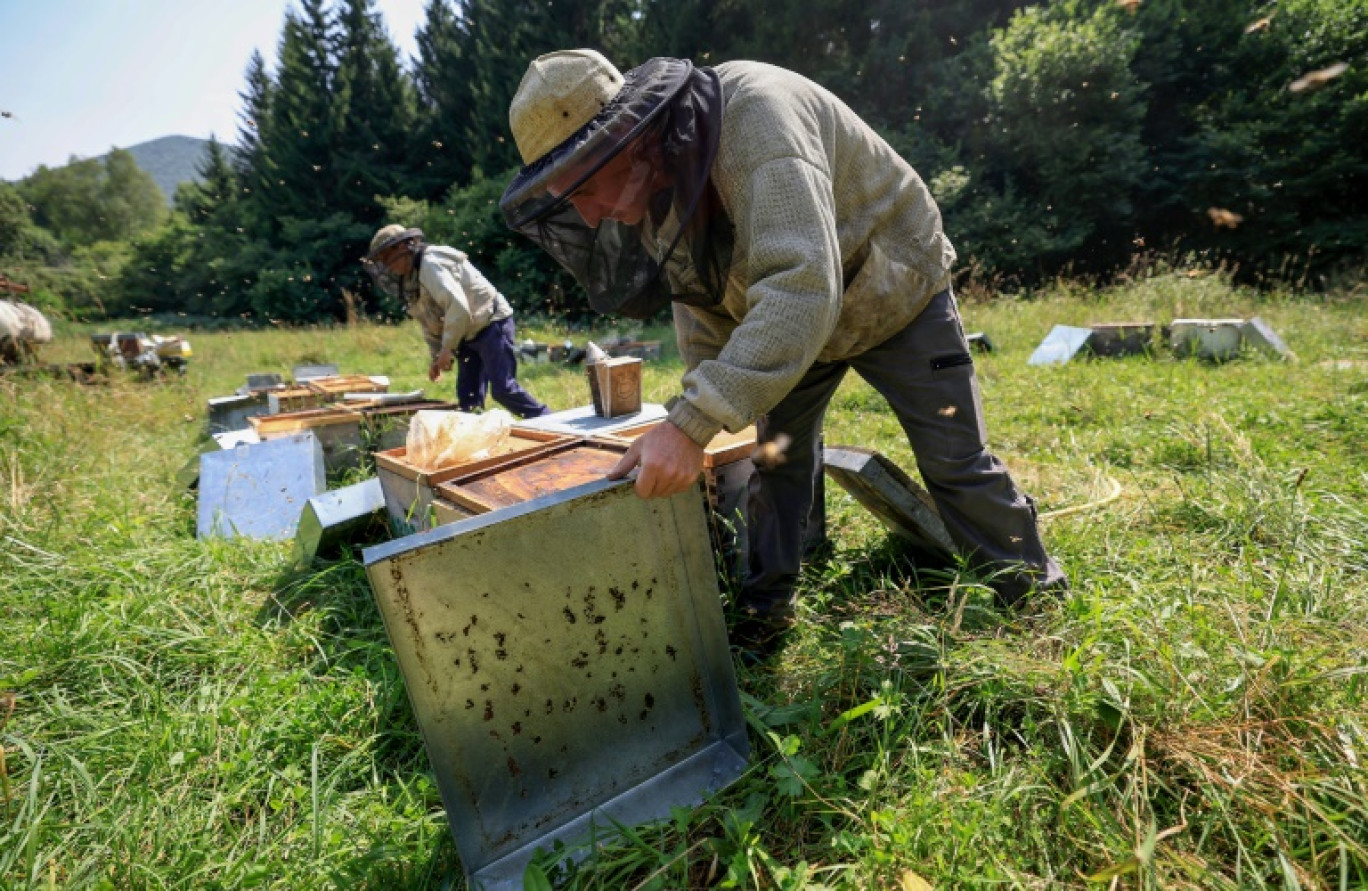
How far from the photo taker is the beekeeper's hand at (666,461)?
1.34m

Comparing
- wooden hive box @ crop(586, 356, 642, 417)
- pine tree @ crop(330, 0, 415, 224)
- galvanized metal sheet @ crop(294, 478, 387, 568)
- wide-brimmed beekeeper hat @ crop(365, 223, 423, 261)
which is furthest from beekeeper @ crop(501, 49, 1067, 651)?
pine tree @ crop(330, 0, 415, 224)

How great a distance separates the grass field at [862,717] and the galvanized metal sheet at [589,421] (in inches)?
39.2

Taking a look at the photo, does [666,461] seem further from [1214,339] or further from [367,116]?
[367,116]

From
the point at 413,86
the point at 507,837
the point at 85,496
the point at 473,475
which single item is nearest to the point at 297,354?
the point at 85,496

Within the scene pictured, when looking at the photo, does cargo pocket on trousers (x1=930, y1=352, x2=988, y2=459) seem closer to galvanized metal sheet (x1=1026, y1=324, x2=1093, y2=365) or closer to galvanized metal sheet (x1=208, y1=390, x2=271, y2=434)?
galvanized metal sheet (x1=1026, y1=324, x2=1093, y2=365)

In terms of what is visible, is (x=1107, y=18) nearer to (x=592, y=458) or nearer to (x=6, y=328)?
(x=592, y=458)

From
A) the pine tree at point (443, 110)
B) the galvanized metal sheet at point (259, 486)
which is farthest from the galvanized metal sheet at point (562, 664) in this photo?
the pine tree at point (443, 110)

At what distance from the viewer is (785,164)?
136 cm

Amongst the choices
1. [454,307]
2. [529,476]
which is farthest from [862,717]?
[454,307]

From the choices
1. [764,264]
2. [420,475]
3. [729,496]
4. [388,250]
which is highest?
[388,250]

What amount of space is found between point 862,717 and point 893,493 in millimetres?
791

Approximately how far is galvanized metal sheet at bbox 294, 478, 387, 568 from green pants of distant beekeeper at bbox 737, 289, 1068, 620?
5.98 feet

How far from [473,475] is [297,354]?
35.0ft

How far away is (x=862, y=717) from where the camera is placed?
5.35 ft
